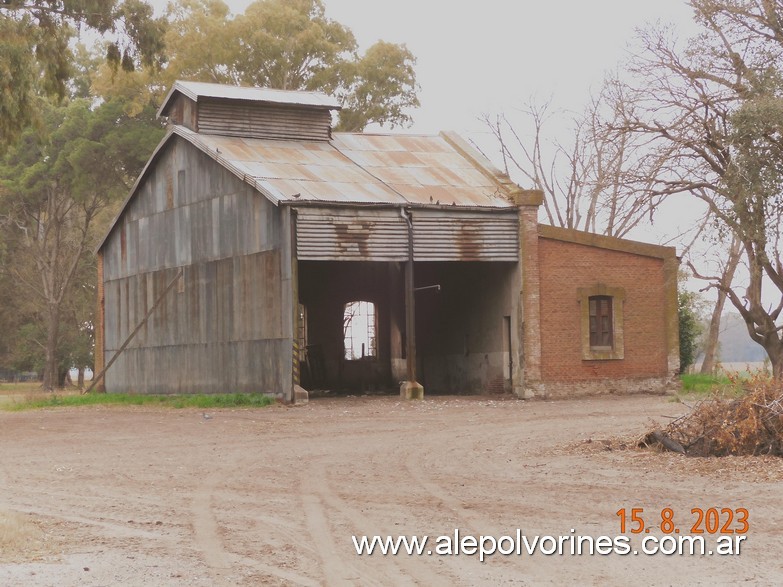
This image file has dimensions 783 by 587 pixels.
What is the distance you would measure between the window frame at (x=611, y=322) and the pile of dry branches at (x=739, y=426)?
15.1 m

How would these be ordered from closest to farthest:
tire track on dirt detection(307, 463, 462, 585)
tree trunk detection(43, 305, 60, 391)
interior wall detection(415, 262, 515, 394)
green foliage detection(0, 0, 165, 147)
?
1. tire track on dirt detection(307, 463, 462, 585)
2. green foliage detection(0, 0, 165, 147)
3. interior wall detection(415, 262, 515, 394)
4. tree trunk detection(43, 305, 60, 391)

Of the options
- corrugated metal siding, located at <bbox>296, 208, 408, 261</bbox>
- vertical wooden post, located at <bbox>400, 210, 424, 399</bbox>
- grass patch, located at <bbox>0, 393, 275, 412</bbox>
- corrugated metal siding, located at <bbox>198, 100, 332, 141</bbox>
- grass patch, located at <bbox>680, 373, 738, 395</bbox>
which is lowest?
grass patch, located at <bbox>0, 393, 275, 412</bbox>

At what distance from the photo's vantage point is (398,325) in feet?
116

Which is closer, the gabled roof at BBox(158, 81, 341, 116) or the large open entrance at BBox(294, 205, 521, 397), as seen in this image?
the large open entrance at BBox(294, 205, 521, 397)

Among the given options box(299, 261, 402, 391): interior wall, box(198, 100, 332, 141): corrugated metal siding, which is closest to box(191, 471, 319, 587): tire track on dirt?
box(198, 100, 332, 141): corrugated metal siding

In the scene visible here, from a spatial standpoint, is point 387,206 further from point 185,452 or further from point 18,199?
point 18,199

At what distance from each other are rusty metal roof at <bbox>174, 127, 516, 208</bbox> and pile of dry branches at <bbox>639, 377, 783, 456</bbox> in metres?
14.2

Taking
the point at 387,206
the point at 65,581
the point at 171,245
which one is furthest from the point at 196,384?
the point at 65,581

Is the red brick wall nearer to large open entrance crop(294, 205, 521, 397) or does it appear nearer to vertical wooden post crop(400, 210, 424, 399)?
large open entrance crop(294, 205, 521, 397)

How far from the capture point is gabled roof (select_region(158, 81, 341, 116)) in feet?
107

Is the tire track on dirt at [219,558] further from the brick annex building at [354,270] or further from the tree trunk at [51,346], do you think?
the tree trunk at [51,346]

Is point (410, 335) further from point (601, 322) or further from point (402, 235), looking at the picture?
point (601, 322)

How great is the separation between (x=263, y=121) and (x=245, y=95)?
891mm

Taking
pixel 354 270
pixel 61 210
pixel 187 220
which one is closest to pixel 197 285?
pixel 187 220
